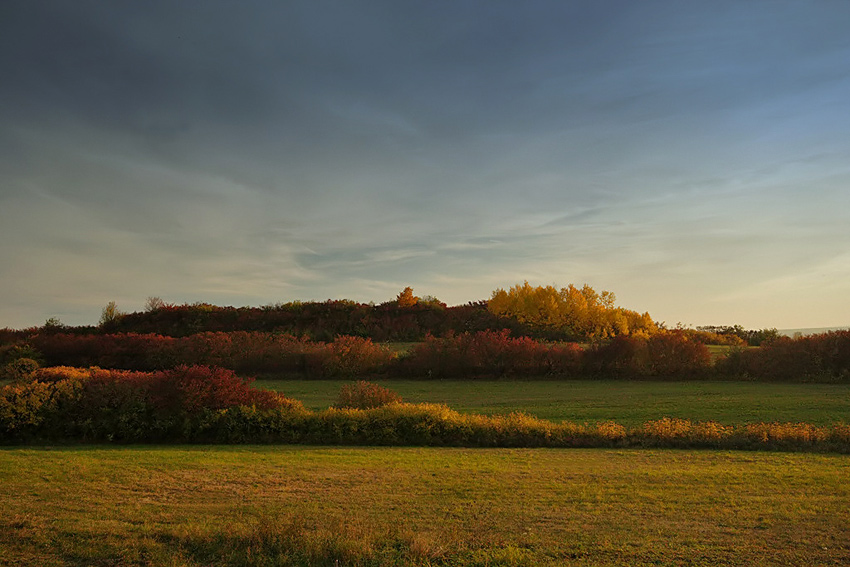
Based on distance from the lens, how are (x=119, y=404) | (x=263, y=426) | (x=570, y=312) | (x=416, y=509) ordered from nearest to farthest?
(x=416, y=509)
(x=263, y=426)
(x=119, y=404)
(x=570, y=312)

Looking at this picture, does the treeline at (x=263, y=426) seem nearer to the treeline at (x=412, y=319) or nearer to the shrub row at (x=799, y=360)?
the shrub row at (x=799, y=360)

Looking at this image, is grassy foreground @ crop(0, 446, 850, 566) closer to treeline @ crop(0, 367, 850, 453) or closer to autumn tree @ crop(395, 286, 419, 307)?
treeline @ crop(0, 367, 850, 453)

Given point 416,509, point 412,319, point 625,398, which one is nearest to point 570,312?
point 412,319

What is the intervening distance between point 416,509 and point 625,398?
621 inches

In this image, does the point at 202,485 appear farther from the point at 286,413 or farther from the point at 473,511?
the point at 286,413

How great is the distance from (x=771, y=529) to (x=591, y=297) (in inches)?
1444

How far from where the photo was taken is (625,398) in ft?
72.3

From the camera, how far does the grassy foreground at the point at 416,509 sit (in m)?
6.53

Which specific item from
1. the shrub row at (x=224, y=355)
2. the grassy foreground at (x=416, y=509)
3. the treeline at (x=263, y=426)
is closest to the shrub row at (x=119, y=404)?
the treeline at (x=263, y=426)

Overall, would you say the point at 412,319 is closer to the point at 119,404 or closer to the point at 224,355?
the point at 224,355

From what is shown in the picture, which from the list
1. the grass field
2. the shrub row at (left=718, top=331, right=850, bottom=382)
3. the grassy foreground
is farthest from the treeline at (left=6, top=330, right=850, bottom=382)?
the grassy foreground

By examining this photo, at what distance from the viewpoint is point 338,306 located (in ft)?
147

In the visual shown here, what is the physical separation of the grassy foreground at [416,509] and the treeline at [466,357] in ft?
52.3

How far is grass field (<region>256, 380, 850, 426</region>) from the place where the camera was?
60.5ft
